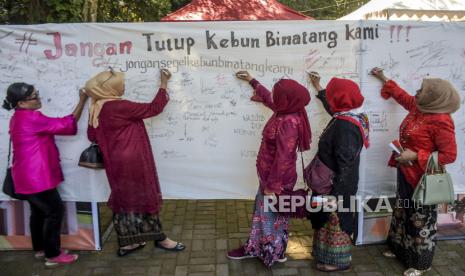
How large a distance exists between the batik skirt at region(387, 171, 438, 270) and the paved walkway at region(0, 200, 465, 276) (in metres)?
0.17

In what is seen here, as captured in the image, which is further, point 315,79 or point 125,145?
point 315,79

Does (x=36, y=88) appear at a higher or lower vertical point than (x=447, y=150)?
higher

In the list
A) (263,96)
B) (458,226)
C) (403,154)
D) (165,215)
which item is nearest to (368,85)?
(403,154)

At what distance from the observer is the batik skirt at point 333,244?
340cm

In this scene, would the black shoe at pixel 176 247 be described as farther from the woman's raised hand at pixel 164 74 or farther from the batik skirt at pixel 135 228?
the woman's raised hand at pixel 164 74

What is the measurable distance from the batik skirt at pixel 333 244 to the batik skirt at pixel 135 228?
1472 millimetres

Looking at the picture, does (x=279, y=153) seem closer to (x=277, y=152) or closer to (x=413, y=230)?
(x=277, y=152)

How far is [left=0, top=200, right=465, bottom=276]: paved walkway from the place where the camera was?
11.9ft

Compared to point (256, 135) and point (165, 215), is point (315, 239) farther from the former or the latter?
point (165, 215)

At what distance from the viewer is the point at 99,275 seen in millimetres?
3586

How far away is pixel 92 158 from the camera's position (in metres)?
3.53

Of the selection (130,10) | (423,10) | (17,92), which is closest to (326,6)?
(423,10)

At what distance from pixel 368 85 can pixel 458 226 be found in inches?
70.4

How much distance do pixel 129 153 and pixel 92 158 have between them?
328mm
